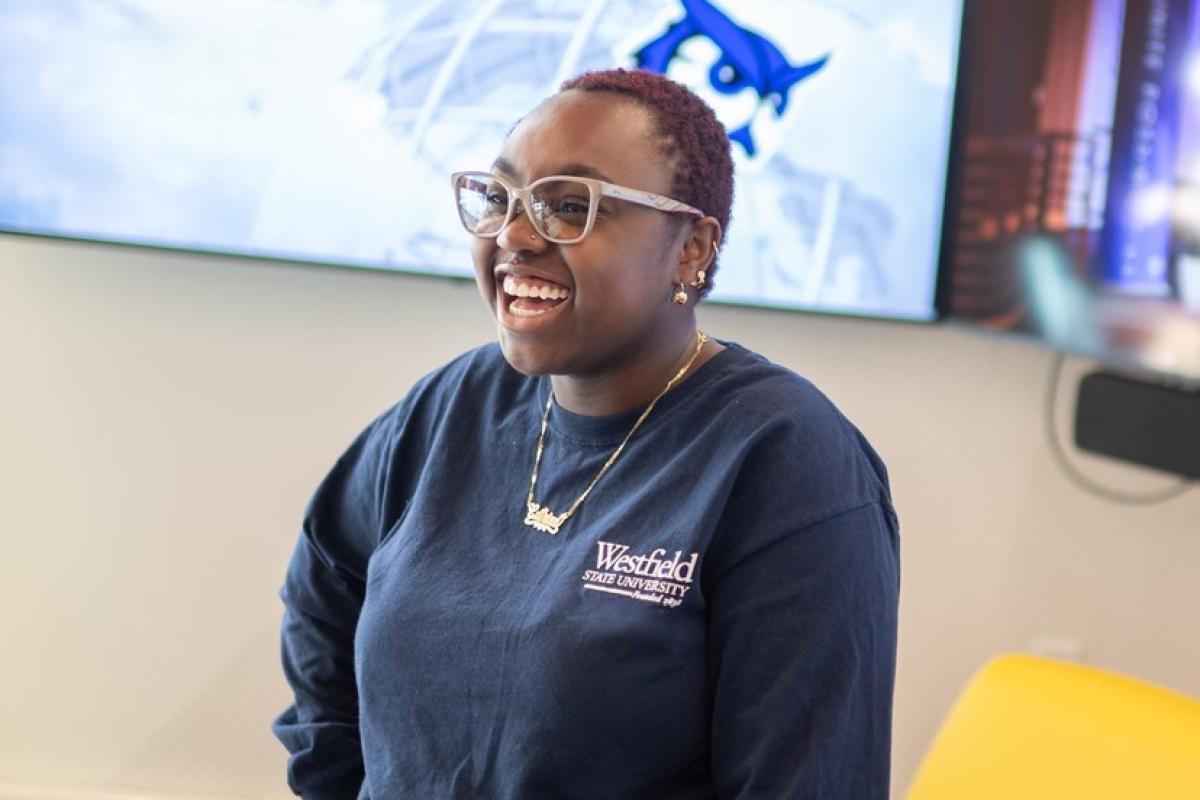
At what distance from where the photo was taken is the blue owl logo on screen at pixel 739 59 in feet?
7.22

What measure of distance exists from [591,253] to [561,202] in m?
0.06

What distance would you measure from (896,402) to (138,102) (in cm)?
125

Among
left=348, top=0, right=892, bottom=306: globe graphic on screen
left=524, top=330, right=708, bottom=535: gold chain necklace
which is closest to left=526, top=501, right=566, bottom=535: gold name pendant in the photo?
left=524, top=330, right=708, bottom=535: gold chain necklace

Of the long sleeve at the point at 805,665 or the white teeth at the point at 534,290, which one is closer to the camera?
the long sleeve at the point at 805,665

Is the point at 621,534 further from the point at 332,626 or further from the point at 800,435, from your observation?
the point at 332,626

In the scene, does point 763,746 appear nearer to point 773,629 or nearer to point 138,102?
point 773,629

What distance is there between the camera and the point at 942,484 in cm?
238

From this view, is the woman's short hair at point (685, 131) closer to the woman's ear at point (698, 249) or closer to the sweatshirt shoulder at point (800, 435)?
the woman's ear at point (698, 249)

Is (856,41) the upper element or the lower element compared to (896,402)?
upper

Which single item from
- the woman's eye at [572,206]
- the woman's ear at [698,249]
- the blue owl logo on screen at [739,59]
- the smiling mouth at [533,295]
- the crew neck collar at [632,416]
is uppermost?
the blue owl logo on screen at [739,59]

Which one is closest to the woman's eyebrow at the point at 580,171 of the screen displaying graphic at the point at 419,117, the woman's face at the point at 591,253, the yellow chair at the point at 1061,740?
the woman's face at the point at 591,253

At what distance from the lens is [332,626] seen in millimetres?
1717

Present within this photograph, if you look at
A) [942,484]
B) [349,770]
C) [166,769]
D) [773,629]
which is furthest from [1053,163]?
[166,769]

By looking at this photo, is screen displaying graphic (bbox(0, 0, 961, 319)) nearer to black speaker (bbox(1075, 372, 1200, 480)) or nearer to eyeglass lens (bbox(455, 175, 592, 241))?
black speaker (bbox(1075, 372, 1200, 480))
